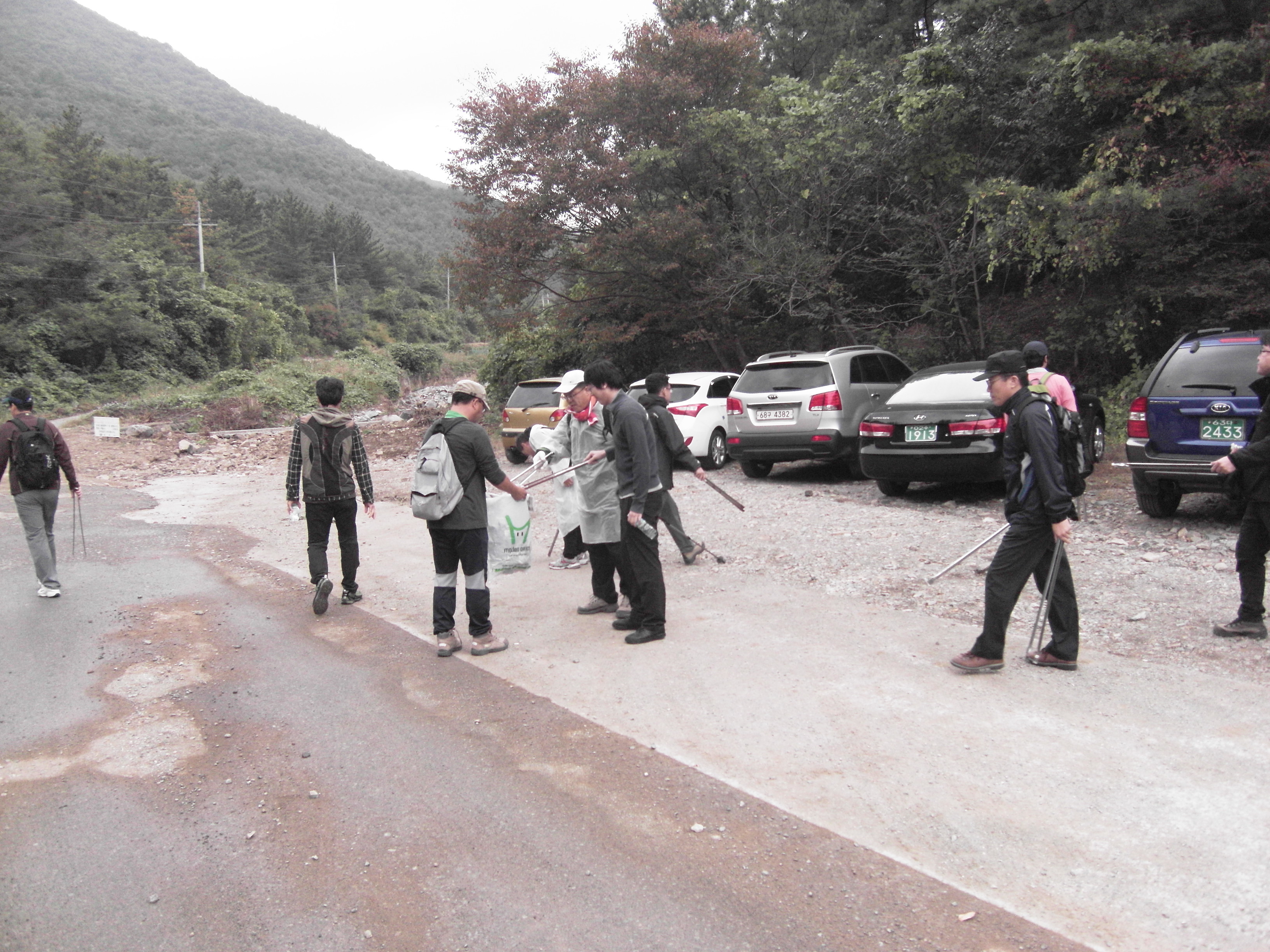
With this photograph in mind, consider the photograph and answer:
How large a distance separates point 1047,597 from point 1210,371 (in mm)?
3918

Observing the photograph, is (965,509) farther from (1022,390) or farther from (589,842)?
(589,842)

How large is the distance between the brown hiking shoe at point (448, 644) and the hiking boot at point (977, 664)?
119 inches

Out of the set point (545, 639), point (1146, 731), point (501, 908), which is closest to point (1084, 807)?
point (1146, 731)

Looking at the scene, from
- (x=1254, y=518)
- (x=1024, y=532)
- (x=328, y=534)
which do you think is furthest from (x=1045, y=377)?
(x=328, y=534)

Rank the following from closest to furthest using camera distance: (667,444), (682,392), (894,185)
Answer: (667,444) < (682,392) < (894,185)

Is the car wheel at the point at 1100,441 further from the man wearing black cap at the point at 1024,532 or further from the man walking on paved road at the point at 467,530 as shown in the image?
the man walking on paved road at the point at 467,530

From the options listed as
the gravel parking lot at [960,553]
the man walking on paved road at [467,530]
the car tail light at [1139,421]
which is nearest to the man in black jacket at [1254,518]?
the gravel parking lot at [960,553]

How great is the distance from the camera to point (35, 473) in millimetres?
7266

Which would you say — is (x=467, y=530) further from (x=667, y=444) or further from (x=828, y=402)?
(x=828, y=402)

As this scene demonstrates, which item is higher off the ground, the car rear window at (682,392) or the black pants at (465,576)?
the car rear window at (682,392)

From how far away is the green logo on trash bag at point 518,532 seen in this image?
596 cm

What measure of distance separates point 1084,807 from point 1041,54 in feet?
50.1

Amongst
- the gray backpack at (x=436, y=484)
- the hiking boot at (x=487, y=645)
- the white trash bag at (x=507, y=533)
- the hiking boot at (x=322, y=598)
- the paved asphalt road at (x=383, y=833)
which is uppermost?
the gray backpack at (x=436, y=484)

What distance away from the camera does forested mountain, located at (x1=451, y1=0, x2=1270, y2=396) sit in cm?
1216
